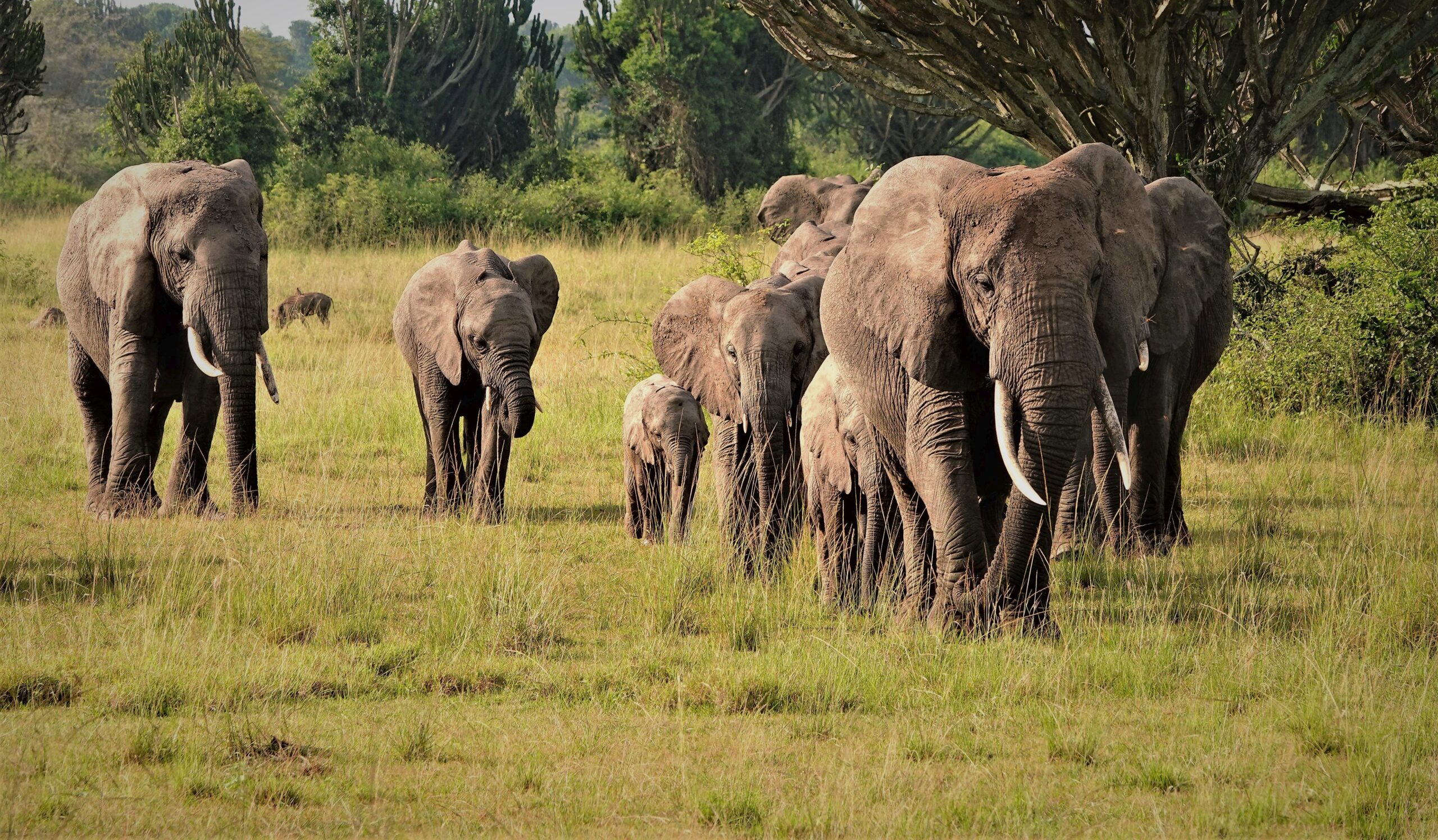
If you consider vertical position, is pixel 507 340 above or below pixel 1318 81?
below

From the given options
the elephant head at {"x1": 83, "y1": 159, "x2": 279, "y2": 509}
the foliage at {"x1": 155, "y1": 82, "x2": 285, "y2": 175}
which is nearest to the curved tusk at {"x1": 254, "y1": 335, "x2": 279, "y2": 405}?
the elephant head at {"x1": 83, "y1": 159, "x2": 279, "y2": 509}

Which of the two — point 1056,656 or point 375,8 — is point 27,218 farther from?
point 1056,656

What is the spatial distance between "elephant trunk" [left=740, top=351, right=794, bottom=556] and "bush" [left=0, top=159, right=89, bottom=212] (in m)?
31.5

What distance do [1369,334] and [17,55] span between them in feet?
90.0

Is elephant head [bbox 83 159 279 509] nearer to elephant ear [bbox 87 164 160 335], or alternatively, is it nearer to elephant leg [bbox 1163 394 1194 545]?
elephant ear [bbox 87 164 160 335]

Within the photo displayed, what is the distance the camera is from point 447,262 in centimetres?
1083

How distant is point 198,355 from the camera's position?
9.48 m

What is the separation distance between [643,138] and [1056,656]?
106 ft

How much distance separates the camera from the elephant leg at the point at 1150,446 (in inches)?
360

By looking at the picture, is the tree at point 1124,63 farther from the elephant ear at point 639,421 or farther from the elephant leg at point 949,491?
the elephant leg at point 949,491

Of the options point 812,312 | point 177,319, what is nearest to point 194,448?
point 177,319

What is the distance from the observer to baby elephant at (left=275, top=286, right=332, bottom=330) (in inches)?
746

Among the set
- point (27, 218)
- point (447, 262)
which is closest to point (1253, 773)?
point (447, 262)

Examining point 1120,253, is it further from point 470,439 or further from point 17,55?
point 17,55
